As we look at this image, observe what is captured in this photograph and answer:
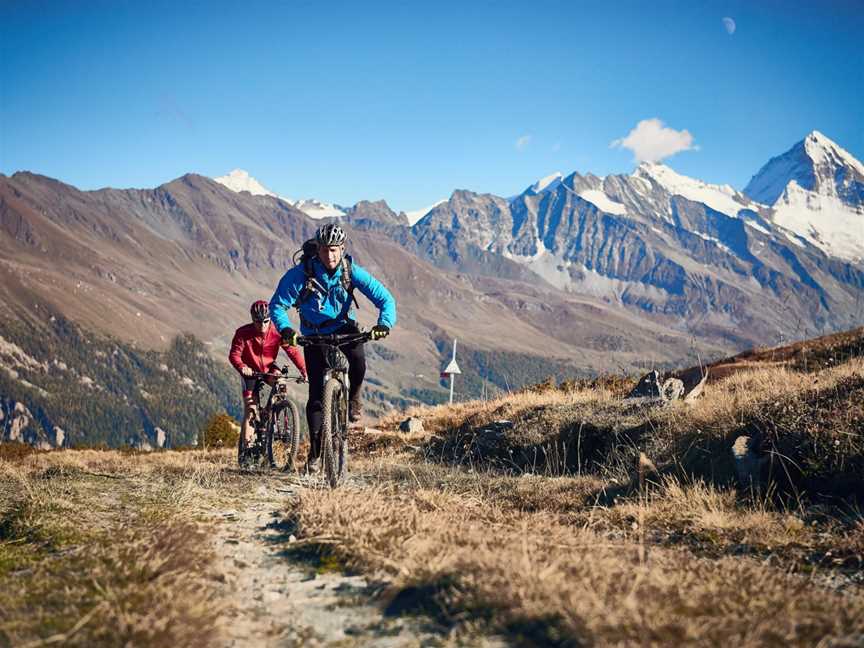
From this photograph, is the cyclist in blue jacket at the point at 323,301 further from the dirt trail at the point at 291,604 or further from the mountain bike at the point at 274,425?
the dirt trail at the point at 291,604

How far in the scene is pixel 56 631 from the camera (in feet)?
10.4

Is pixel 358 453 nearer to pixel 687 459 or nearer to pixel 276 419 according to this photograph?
pixel 276 419

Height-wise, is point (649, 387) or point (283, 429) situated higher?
point (649, 387)

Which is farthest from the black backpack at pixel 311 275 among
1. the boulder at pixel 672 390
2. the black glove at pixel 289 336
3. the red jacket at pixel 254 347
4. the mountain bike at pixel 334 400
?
the boulder at pixel 672 390

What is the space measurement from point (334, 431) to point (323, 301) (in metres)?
1.74

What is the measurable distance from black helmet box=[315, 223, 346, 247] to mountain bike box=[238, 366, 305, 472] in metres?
3.06

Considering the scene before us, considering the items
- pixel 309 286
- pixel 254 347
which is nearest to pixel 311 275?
pixel 309 286

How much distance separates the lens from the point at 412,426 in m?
16.5

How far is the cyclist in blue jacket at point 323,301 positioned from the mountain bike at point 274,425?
1909mm

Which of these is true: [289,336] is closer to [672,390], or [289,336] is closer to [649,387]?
[672,390]

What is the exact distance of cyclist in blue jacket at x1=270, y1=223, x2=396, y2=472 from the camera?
8391 mm

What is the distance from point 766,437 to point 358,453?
9.23m

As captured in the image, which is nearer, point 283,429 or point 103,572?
point 103,572

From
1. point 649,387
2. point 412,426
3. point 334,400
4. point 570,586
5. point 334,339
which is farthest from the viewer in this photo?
point 412,426
